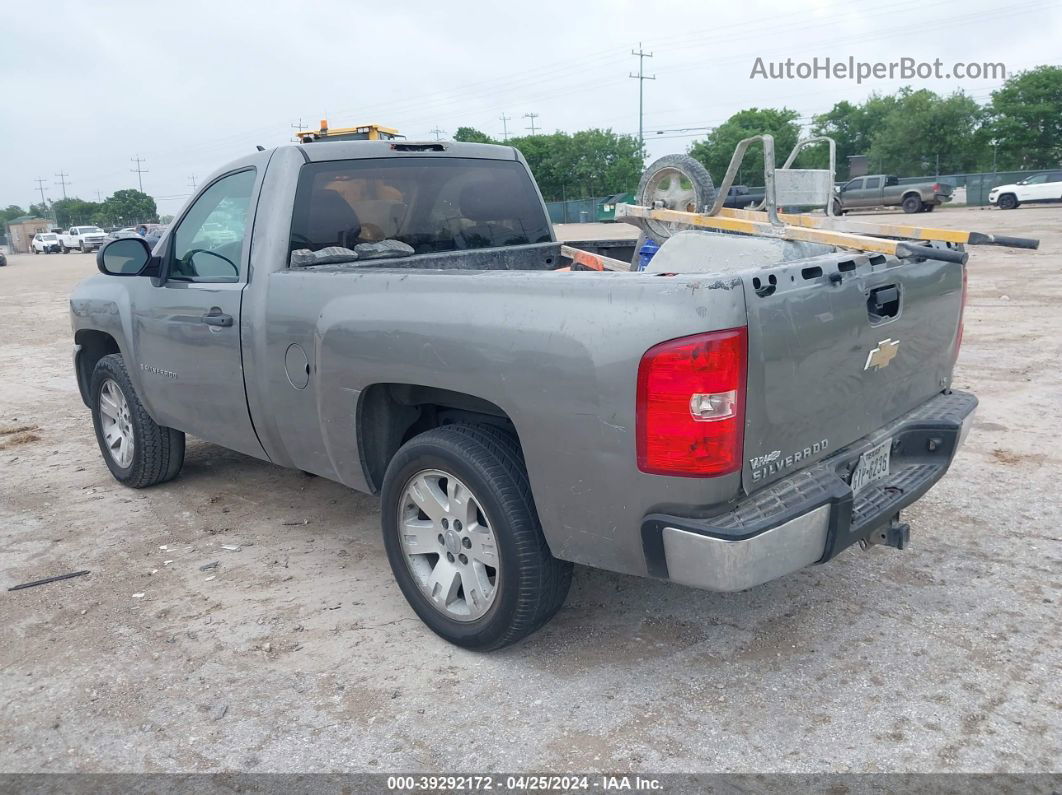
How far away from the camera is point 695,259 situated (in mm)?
3857

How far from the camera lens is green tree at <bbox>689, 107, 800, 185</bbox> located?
7175cm

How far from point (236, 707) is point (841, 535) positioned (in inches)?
83.8

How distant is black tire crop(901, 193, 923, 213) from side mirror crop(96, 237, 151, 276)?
35.6 m

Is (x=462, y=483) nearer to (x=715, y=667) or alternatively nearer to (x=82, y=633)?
(x=715, y=667)

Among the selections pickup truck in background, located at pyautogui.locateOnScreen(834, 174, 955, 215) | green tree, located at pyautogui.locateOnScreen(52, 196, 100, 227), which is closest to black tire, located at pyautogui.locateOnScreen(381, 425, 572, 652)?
pickup truck in background, located at pyautogui.locateOnScreen(834, 174, 955, 215)

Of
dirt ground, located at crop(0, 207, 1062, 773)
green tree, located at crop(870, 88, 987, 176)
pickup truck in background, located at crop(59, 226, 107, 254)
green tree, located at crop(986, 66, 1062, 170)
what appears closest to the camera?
dirt ground, located at crop(0, 207, 1062, 773)

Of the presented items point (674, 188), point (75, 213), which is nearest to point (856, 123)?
point (674, 188)

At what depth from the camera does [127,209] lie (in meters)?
97.4

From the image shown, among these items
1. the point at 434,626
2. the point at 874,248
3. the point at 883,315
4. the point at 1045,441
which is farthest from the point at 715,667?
the point at 1045,441

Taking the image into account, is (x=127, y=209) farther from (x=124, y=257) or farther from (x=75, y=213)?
(x=124, y=257)

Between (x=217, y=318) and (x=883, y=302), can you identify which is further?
(x=217, y=318)

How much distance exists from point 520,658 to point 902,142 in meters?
62.7

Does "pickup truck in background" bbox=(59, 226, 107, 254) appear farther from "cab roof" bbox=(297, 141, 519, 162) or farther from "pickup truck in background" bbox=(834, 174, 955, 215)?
"cab roof" bbox=(297, 141, 519, 162)

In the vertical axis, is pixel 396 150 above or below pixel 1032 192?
below
